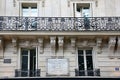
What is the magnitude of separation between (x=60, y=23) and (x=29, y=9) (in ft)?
5.93

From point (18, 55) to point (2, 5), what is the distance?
2519mm

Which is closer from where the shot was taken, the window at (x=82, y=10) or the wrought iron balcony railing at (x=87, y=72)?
the wrought iron balcony railing at (x=87, y=72)

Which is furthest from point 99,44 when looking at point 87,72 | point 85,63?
point 87,72

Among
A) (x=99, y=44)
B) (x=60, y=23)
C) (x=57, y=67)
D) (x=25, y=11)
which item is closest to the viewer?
(x=57, y=67)

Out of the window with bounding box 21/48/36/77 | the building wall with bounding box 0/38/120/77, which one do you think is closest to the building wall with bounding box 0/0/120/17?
the building wall with bounding box 0/38/120/77

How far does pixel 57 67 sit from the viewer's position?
1451cm

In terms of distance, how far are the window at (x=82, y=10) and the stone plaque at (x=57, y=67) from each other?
247cm

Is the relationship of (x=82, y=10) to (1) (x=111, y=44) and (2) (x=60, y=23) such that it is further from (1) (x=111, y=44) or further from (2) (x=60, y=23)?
(1) (x=111, y=44)

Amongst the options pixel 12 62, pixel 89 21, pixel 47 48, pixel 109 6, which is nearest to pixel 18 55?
pixel 12 62

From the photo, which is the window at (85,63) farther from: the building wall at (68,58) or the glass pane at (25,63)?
the glass pane at (25,63)

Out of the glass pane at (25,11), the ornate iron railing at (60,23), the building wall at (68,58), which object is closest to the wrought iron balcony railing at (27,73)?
the building wall at (68,58)

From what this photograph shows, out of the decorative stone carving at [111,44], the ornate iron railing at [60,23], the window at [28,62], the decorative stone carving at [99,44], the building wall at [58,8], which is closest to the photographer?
the window at [28,62]

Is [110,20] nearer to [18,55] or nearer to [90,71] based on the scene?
[90,71]

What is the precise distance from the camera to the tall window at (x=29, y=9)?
15.7 metres
